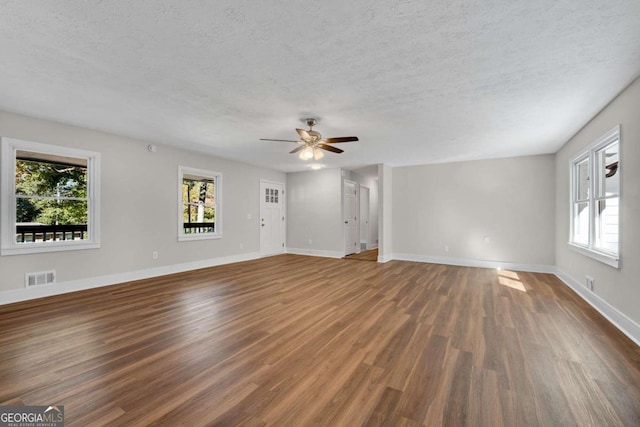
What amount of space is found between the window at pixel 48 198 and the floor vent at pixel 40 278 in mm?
333

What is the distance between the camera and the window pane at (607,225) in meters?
3.21

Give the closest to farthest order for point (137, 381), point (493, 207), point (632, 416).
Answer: point (632, 416) < point (137, 381) < point (493, 207)

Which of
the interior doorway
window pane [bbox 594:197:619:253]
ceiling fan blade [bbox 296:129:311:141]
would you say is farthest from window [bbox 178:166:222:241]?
window pane [bbox 594:197:619:253]

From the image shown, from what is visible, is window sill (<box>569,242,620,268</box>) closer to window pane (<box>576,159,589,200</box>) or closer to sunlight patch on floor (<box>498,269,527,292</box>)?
window pane (<box>576,159,589,200</box>)

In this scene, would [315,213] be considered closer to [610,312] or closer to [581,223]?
[581,223]

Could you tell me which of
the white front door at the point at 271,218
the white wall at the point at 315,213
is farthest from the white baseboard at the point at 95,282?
the white wall at the point at 315,213

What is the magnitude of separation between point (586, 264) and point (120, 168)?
7619mm

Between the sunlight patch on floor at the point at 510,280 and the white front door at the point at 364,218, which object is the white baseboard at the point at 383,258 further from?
the sunlight patch on floor at the point at 510,280

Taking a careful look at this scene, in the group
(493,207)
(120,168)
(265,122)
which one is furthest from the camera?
(493,207)

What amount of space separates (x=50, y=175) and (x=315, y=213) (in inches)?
221

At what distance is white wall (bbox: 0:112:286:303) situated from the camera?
381cm

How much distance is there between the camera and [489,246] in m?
6.21

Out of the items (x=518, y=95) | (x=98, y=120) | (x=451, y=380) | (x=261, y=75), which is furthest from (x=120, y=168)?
(x=518, y=95)

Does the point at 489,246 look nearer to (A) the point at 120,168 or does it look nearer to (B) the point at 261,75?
(B) the point at 261,75
